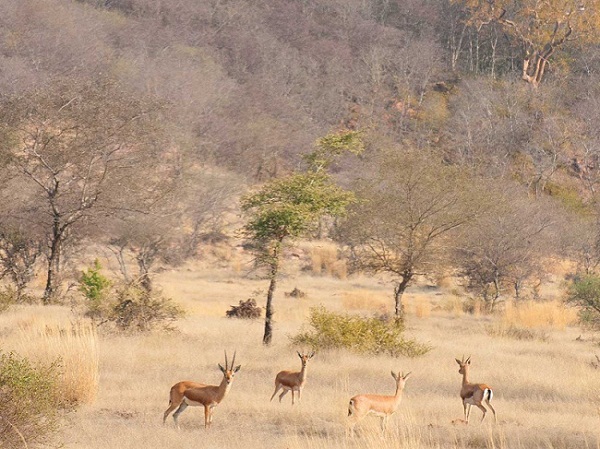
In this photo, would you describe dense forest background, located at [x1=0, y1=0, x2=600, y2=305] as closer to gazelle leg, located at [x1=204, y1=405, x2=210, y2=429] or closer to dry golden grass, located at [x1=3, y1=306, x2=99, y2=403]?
dry golden grass, located at [x1=3, y1=306, x2=99, y2=403]

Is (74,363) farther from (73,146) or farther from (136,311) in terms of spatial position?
(73,146)

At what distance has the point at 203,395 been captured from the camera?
10352mm

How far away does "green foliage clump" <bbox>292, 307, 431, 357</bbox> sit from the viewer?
59.6 feet

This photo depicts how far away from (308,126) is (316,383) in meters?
53.9

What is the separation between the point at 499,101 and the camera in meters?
72.1

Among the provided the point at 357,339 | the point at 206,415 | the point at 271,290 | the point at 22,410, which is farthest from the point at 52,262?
the point at 22,410

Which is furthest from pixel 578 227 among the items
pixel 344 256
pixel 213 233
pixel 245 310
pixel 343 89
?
pixel 343 89

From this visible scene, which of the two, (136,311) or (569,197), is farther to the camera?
(569,197)

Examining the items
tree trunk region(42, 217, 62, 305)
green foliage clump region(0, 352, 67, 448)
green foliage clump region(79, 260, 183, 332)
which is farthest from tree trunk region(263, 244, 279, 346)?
green foliage clump region(0, 352, 67, 448)

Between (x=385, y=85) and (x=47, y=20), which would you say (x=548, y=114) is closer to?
(x=385, y=85)

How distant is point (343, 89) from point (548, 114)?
1787cm

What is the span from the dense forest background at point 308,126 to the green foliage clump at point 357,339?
20.8 ft

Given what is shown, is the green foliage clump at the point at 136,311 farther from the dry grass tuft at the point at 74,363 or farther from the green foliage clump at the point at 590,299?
the green foliage clump at the point at 590,299

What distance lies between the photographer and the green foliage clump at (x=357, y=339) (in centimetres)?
1816
